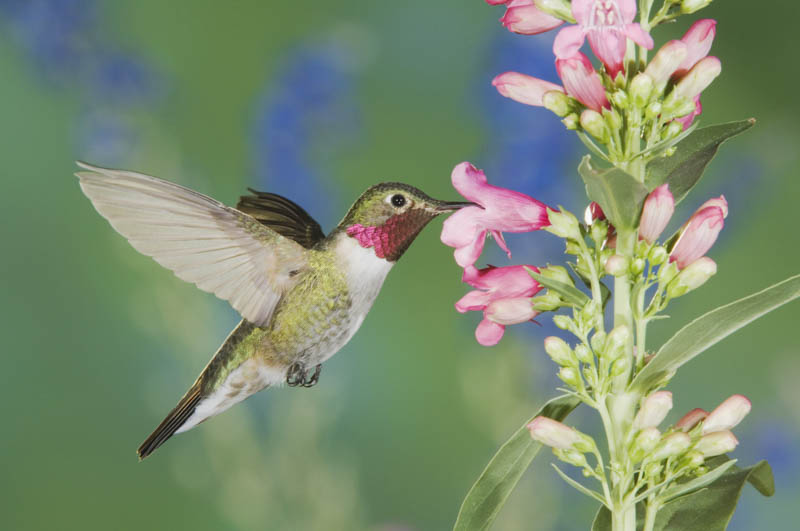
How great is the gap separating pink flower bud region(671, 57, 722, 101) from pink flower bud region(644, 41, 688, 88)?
0.07 feet

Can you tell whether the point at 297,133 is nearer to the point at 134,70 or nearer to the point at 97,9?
the point at 134,70

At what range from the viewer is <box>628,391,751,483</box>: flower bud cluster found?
62 cm

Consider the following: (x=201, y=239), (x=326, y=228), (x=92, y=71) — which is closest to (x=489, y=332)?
(x=201, y=239)

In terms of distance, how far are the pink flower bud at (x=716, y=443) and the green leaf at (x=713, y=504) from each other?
12mm

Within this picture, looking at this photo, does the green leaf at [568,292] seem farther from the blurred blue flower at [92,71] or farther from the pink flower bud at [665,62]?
the blurred blue flower at [92,71]

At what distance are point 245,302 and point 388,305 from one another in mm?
1827

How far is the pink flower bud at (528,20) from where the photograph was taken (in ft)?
2.37

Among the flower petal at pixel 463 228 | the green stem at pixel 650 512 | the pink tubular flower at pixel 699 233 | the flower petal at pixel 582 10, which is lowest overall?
the green stem at pixel 650 512

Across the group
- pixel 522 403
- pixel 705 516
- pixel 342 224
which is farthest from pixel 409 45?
pixel 705 516

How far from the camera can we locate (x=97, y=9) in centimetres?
238

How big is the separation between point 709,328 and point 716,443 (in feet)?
0.32

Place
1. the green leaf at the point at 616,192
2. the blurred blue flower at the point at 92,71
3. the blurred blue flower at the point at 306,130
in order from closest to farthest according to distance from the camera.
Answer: the green leaf at the point at 616,192, the blurred blue flower at the point at 306,130, the blurred blue flower at the point at 92,71

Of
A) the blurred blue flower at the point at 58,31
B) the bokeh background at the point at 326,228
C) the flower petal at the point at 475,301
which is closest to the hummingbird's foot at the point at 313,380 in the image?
the flower petal at the point at 475,301

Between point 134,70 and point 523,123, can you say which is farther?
point 134,70
